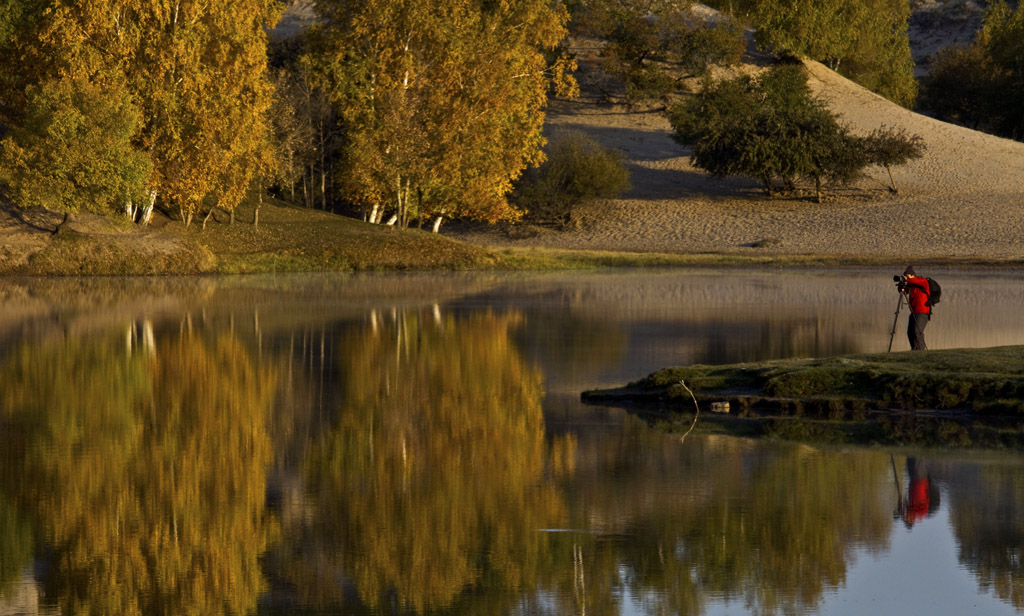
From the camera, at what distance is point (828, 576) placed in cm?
876

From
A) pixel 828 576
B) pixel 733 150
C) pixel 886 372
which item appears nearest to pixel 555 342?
pixel 886 372

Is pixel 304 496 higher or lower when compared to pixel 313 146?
lower

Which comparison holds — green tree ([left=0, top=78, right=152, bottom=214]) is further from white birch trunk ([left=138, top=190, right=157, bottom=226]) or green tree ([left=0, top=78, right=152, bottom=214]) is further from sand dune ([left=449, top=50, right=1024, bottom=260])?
sand dune ([left=449, top=50, right=1024, bottom=260])

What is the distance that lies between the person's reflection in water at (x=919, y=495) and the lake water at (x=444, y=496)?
0.04 m

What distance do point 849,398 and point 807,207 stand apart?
54.4 metres

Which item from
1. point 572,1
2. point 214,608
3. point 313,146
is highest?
point 572,1

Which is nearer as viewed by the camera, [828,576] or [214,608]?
[214,608]

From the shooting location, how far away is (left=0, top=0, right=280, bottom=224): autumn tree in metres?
46.2

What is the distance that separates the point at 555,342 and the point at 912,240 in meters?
38.8

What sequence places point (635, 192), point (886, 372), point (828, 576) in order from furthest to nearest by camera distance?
1. point (635, 192)
2. point (886, 372)
3. point (828, 576)

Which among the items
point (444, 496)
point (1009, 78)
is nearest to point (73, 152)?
point (444, 496)

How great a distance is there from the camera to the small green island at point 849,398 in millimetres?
14250

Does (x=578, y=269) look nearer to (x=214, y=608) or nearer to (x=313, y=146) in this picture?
(x=313, y=146)

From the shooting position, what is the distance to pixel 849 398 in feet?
50.6
